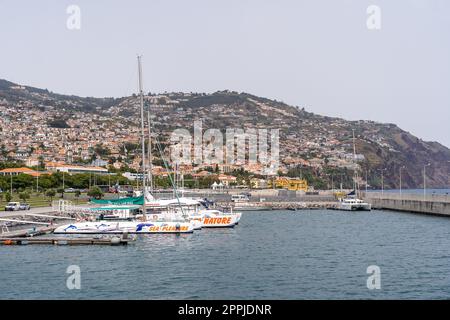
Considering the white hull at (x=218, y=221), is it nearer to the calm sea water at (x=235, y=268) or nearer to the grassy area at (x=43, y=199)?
the calm sea water at (x=235, y=268)

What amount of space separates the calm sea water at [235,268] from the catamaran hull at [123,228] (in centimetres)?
89

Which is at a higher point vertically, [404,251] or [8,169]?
[8,169]

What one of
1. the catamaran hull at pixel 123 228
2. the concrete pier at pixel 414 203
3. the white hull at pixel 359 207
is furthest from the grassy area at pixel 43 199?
the concrete pier at pixel 414 203

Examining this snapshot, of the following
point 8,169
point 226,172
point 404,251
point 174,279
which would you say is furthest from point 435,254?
point 226,172

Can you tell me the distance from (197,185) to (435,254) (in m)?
104

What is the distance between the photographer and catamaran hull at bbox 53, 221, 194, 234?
151 feet

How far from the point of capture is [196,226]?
172ft

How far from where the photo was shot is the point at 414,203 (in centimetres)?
8450

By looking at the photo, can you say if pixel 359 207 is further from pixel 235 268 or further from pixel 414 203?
pixel 235 268

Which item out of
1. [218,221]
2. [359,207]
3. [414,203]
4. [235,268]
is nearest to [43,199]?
[218,221]

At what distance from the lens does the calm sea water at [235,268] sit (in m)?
25.9

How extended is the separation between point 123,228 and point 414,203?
50.6 metres
